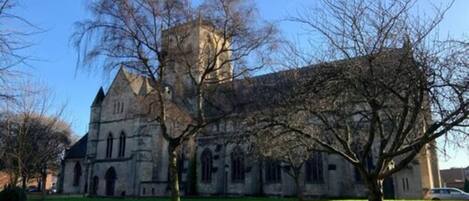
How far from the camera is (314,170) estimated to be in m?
37.8

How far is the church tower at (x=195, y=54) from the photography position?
2008 cm

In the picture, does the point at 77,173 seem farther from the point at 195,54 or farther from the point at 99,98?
the point at 195,54

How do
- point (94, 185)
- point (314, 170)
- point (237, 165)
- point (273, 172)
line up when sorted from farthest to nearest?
point (94, 185) → point (237, 165) → point (273, 172) → point (314, 170)

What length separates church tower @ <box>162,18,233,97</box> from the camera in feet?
65.9

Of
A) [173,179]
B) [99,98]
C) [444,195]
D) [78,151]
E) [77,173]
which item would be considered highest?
[99,98]

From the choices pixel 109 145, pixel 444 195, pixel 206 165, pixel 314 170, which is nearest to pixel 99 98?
pixel 109 145

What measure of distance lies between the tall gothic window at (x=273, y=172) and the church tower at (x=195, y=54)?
1947 centimetres

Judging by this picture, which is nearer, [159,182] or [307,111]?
[307,111]

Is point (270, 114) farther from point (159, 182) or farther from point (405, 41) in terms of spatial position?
point (159, 182)

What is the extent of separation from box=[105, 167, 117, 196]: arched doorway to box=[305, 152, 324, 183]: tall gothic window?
21.0 m

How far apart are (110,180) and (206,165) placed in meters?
11.0

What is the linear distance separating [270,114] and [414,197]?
24117 mm

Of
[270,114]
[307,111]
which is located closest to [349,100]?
[307,111]

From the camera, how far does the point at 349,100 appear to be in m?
11.7
